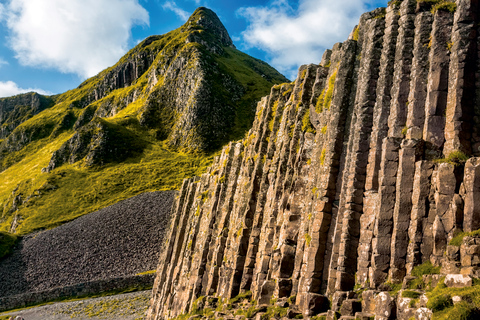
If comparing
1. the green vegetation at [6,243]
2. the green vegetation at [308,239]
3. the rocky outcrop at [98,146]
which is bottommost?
the green vegetation at [6,243]

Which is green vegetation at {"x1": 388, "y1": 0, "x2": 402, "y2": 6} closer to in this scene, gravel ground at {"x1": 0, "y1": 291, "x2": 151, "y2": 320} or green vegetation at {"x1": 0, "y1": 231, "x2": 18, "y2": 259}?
gravel ground at {"x1": 0, "y1": 291, "x2": 151, "y2": 320}

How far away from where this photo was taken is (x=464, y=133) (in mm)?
15055

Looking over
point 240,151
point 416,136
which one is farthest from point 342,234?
point 240,151

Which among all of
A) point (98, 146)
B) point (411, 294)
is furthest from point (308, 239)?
point (98, 146)

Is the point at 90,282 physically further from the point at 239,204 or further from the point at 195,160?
the point at 195,160

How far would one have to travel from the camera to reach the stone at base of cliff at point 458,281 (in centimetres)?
1110

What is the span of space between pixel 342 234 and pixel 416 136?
193 inches

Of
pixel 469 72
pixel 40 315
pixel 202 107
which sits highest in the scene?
pixel 202 107

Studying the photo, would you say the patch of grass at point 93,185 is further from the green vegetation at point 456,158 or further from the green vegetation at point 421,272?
the green vegetation at point 456,158

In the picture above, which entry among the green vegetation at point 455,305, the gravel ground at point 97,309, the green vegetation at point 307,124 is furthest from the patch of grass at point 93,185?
the green vegetation at point 455,305

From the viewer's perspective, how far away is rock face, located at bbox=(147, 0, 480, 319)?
14508 millimetres

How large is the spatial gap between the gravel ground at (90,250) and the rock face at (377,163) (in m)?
59.1

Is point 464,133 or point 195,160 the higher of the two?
point 195,160

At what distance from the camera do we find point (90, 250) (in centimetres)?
8800
